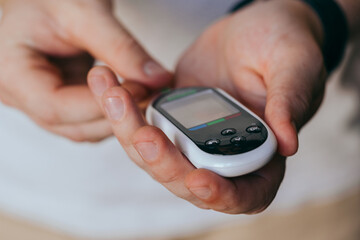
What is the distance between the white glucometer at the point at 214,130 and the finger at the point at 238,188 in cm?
2

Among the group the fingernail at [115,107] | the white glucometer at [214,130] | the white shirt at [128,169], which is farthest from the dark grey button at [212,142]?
the white shirt at [128,169]

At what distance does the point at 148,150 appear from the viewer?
438 mm

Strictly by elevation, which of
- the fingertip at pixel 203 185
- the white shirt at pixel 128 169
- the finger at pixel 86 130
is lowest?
the white shirt at pixel 128 169

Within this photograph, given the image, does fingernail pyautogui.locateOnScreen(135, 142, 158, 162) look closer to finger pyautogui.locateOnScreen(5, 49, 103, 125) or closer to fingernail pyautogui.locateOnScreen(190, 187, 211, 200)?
fingernail pyautogui.locateOnScreen(190, 187, 211, 200)

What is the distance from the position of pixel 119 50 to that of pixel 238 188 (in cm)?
30

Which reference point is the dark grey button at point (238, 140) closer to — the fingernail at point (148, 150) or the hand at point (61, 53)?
the fingernail at point (148, 150)

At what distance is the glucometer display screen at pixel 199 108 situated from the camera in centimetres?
54

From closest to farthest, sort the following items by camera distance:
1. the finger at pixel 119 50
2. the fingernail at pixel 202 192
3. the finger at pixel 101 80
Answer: the fingernail at pixel 202 192 → the finger at pixel 101 80 → the finger at pixel 119 50

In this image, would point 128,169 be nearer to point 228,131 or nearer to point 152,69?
point 152,69

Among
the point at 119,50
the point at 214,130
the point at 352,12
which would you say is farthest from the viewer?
the point at 352,12

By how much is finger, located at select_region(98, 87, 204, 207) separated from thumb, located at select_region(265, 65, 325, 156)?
104 millimetres

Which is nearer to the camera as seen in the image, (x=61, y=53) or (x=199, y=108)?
(x=199, y=108)

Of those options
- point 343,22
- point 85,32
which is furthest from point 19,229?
point 343,22

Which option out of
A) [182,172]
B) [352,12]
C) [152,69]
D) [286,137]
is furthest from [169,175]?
[352,12]
